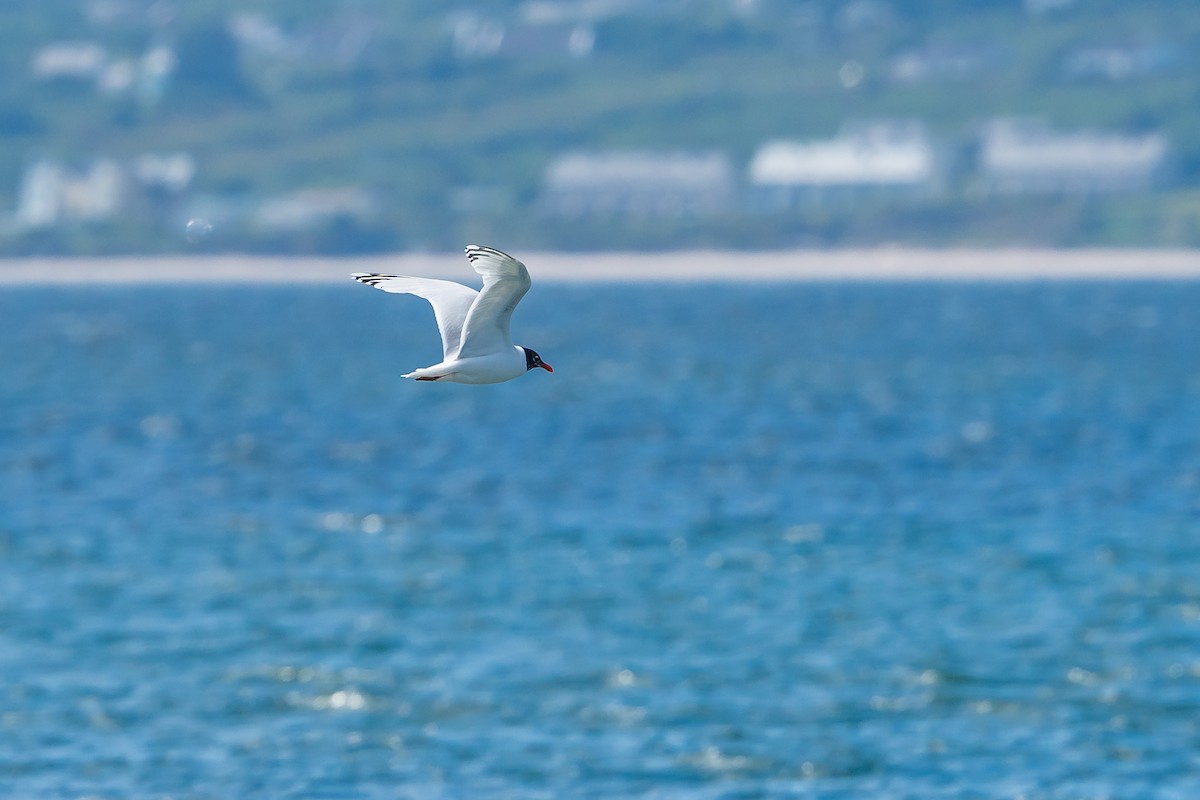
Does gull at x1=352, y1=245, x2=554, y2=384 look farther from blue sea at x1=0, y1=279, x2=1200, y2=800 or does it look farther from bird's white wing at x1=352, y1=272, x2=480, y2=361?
blue sea at x1=0, y1=279, x2=1200, y2=800

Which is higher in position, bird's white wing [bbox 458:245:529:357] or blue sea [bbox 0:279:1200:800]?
blue sea [bbox 0:279:1200:800]

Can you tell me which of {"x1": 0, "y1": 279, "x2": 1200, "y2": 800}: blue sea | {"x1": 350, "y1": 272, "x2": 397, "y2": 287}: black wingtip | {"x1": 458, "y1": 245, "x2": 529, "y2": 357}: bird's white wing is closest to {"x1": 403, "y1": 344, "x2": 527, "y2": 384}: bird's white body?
{"x1": 458, "y1": 245, "x2": 529, "y2": 357}: bird's white wing

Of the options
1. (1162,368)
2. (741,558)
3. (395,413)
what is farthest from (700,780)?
(1162,368)

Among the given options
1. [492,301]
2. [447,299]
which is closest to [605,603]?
[447,299]

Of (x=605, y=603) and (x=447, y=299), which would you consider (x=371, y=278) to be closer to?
(x=447, y=299)

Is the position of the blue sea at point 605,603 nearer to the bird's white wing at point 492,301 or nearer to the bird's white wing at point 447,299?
the bird's white wing at point 447,299

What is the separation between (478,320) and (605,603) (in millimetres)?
21183

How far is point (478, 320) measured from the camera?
2081cm

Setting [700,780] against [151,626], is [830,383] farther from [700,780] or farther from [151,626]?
[700,780]

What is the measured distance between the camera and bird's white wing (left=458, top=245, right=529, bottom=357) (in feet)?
63.4

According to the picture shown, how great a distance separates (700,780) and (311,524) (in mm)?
23446

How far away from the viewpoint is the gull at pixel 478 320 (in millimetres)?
19922

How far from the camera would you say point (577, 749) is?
1226 inches

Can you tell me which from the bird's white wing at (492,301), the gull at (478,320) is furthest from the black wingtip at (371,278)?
the bird's white wing at (492,301)
